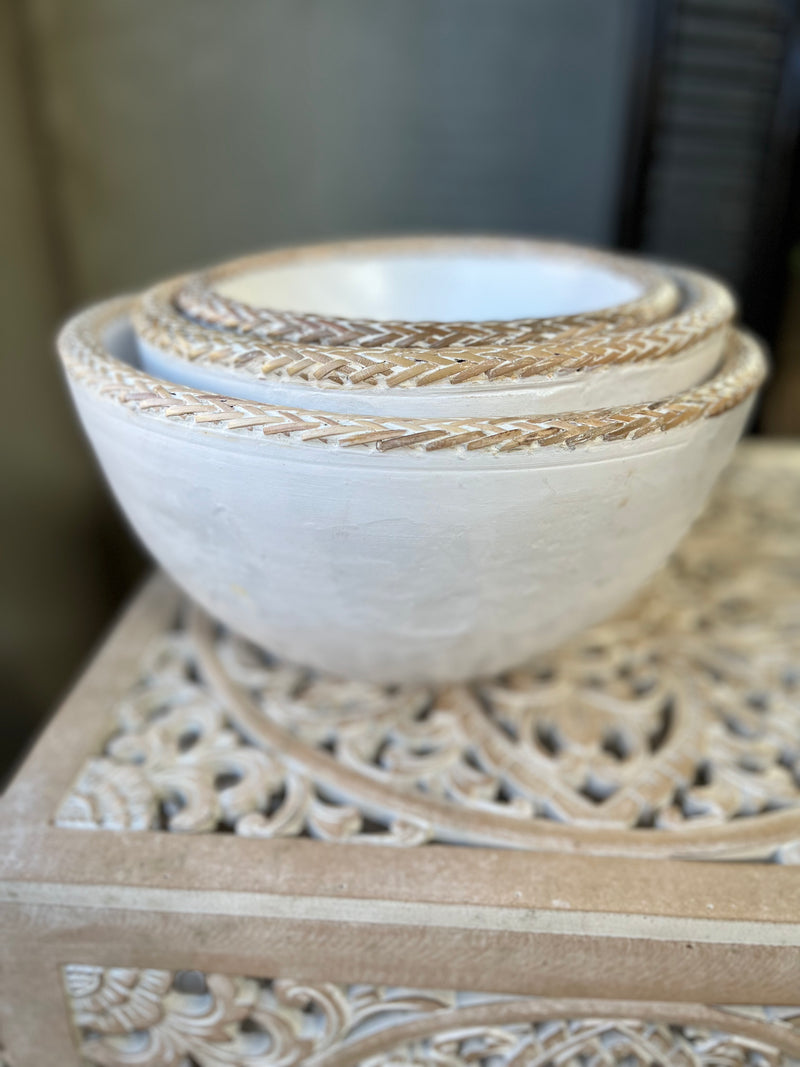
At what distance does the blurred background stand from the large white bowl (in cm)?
48

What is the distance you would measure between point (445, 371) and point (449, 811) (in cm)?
22

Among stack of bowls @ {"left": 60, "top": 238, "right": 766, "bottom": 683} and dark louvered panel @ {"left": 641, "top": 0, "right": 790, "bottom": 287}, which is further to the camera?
dark louvered panel @ {"left": 641, "top": 0, "right": 790, "bottom": 287}

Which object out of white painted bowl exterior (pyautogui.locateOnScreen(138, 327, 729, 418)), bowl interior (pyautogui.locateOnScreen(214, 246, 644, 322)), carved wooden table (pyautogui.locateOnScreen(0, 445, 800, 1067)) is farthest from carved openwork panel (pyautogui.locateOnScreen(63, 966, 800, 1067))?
bowl interior (pyautogui.locateOnScreen(214, 246, 644, 322))

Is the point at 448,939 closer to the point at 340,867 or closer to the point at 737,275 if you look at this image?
the point at 340,867

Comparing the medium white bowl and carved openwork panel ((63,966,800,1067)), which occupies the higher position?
the medium white bowl

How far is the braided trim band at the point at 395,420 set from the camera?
284mm

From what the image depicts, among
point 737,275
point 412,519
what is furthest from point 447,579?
point 737,275

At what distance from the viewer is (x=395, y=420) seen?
29 cm

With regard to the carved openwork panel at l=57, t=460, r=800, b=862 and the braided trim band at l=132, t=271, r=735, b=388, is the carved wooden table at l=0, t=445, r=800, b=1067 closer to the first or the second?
the carved openwork panel at l=57, t=460, r=800, b=862

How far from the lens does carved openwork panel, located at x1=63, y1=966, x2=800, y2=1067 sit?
0.35 metres

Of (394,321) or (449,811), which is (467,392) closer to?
(394,321)

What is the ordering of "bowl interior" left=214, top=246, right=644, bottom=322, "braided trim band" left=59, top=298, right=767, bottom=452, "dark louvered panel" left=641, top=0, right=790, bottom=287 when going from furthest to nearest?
"dark louvered panel" left=641, top=0, right=790, bottom=287 < "bowl interior" left=214, top=246, right=644, bottom=322 < "braided trim band" left=59, top=298, right=767, bottom=452

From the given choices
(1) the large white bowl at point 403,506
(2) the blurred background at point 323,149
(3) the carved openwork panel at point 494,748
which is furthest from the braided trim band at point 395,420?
(2) the blurred background at point 323,149

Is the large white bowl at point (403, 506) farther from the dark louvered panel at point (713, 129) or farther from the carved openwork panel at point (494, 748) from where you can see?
the dark louvered panel at point (713, 129)
